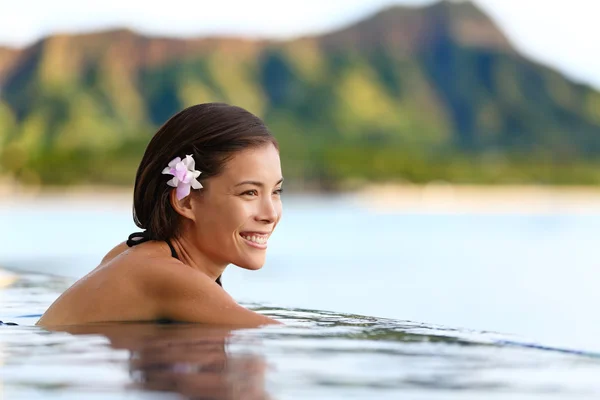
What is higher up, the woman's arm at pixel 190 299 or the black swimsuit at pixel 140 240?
the black swimsuit at pixel 140 240

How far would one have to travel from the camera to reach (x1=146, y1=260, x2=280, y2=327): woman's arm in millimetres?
5012

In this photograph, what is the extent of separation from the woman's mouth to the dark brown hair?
313mm

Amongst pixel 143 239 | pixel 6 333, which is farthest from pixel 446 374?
pixel 6 333

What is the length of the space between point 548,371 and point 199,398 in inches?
61.0

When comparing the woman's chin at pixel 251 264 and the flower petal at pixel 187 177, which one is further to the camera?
the woman's chin at pixel 251 264

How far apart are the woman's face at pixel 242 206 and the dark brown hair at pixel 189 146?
6cm

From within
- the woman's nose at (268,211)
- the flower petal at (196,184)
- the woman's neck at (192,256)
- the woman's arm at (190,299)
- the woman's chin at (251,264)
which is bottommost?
the woman's arm at (190,299)

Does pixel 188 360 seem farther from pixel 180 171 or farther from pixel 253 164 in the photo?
pixel 253 164

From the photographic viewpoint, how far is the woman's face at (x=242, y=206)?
202 inches

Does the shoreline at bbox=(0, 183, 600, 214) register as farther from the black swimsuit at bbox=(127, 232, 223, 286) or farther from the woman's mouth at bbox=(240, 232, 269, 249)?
the woman's mouth at bbox=(240, 232, 269, 249)

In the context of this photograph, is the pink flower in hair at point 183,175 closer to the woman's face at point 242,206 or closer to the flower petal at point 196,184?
the flower petal at point 196,184

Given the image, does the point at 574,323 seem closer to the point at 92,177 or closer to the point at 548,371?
the point at 548,371

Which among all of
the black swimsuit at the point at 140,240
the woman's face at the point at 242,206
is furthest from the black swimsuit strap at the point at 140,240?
the woman's face at the point at 242,206

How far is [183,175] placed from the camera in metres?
5.00
